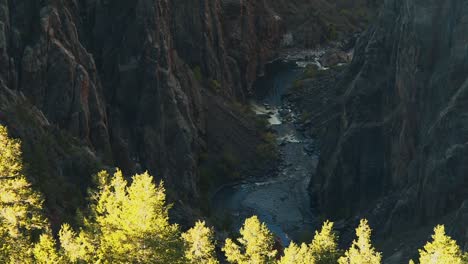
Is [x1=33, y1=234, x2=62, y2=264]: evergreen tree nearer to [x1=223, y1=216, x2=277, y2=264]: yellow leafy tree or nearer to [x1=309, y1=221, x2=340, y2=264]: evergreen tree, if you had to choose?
[x1=223, y1=216, x2=277, y2=264]: yellow leafy tree

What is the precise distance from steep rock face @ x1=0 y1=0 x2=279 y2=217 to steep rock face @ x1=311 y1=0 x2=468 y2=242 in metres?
21.5

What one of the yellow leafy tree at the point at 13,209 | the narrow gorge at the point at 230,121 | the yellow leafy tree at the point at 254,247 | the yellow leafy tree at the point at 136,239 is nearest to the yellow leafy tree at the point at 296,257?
the yellow leafy tree at the point at 254,247

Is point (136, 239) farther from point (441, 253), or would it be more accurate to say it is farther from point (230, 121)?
point (230, 121)

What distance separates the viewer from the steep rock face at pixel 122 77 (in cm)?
9062

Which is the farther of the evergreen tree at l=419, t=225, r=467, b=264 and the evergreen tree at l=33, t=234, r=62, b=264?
the evergreen tree at l=419, t=225, r=467, b=264

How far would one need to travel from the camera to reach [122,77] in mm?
108250

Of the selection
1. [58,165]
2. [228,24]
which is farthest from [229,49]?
[58,165]

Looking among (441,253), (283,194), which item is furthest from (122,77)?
(441,253)

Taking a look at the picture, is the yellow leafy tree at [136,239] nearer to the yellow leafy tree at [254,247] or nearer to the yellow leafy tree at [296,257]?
the yellow leafy tree at [254,247]

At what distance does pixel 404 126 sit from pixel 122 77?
40423 mm

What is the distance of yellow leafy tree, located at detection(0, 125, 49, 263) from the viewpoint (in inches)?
1558

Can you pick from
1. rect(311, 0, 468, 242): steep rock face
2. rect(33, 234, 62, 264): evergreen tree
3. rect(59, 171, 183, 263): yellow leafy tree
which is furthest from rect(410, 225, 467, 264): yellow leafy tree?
rect(311, 0, 468, 242): steep rock face

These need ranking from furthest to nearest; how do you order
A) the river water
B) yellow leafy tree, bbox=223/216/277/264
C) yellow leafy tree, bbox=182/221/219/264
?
the river water → yellow leafy tree, bbox=223/216/277/264 → yellow leafy tree, bbox=182/221/219/264

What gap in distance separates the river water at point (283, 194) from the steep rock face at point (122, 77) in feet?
20.6
